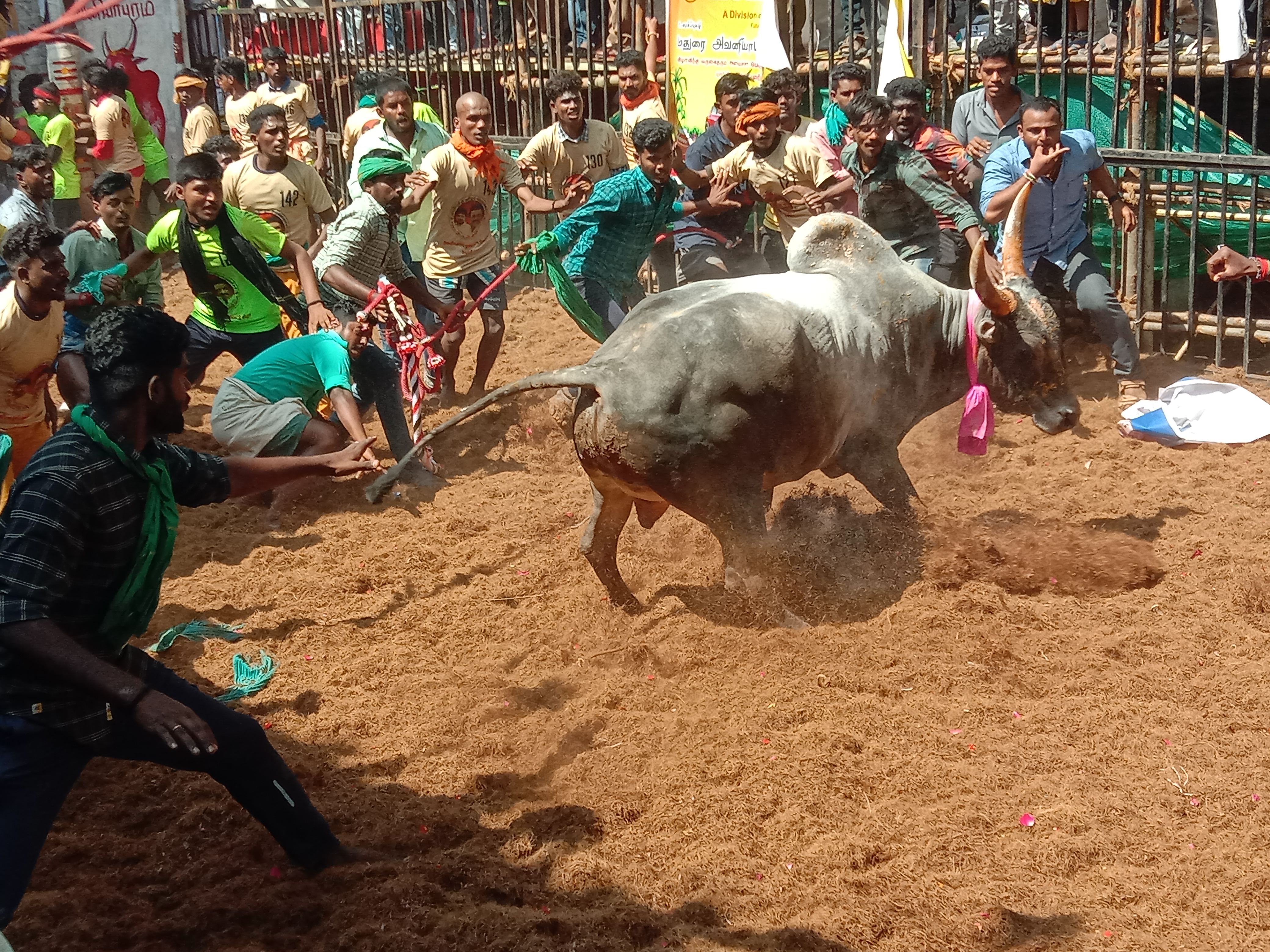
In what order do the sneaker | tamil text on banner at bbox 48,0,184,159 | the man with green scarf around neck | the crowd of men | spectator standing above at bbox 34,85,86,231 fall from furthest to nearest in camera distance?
tamil text on banner at bbox 48,0,184,159, spectator standing above at bbox 34,85,86,231, the sneaker, the crowd of men, the man with green scarf around neck

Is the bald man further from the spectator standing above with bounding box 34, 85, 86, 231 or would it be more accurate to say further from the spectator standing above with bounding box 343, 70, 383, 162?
the spectator standing above with bounding box 34, 85, 86, 231

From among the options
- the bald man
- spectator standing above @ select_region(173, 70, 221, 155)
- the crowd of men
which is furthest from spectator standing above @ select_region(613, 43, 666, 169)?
spectator standing above @ select_region(173, 70, 221, 155)

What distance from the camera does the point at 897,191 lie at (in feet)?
24.5

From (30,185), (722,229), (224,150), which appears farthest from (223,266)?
(224,150)

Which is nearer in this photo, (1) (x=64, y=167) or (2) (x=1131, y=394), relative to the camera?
(2) (x=1131, y=394)

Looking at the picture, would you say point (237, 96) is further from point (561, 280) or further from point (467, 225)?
point (561, 280)

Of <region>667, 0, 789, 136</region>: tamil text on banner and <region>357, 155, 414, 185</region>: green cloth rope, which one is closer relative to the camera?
<region>357, 155, 414, 185</region>: green cloth rope

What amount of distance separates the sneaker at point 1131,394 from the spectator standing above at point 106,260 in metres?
5.59

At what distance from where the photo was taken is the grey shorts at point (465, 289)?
342 inches

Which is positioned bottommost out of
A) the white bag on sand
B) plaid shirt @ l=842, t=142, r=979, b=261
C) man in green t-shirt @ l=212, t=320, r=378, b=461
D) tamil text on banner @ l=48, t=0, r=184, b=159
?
the white bag on sand

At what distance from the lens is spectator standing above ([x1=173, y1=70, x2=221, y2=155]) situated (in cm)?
1343

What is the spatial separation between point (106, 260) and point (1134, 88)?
20.9 ft

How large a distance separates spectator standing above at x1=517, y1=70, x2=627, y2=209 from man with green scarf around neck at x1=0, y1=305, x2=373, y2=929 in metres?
6.22

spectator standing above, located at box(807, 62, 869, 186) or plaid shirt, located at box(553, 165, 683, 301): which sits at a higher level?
spectator standing above, located at box(807, 62, 869, 186)
